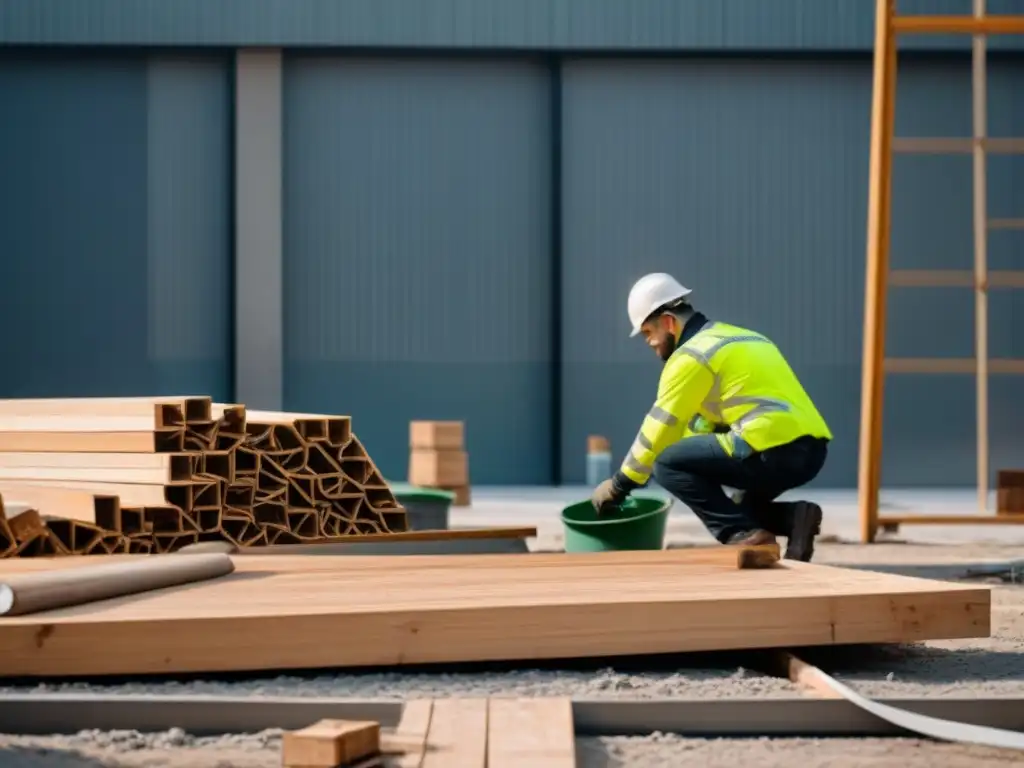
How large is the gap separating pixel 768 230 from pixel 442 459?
5.94 metres

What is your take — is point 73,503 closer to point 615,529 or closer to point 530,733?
point 615,529

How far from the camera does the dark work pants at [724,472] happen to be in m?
7.05

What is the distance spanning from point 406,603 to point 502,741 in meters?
1.06

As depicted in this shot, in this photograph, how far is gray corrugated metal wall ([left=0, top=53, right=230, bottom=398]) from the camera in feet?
58.9

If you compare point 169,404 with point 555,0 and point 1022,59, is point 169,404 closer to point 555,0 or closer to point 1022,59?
point 555,0

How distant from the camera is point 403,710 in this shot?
3.96 m

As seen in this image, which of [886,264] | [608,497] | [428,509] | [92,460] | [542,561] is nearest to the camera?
[542,561]

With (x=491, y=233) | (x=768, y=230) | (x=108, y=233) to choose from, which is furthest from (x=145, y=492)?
(x=768, y=230)

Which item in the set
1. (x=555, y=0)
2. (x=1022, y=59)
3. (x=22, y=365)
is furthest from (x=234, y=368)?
(x=1022, y=59)

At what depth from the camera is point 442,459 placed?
1408 centimetres

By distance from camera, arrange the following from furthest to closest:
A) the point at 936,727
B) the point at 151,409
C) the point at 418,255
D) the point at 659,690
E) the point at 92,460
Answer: the point at 418,255, the point at 92,460, the point at 151,409, the point at 659,690, the point at 936,727

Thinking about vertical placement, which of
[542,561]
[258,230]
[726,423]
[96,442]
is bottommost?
[542,561]

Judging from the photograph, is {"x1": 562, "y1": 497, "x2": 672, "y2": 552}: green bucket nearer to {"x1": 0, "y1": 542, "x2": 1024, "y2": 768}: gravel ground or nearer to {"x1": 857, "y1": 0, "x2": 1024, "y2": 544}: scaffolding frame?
{"x1": 0, "y1": 542, "x2": 1024, "y2": 768}: gravel ground

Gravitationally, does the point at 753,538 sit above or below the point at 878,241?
below
